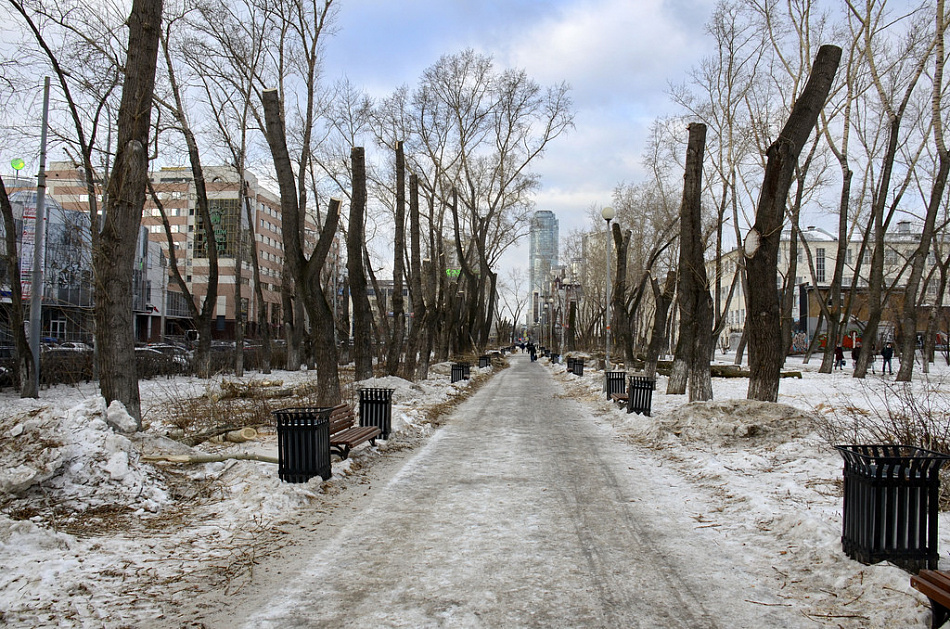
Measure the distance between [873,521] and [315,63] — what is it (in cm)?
2100

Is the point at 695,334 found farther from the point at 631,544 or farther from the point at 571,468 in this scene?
the point at 631,544

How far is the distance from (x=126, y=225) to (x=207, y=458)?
3.35 m

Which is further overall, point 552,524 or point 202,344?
→ point 202,344

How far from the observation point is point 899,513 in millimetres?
4461

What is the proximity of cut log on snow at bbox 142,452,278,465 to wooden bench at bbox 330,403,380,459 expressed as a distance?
32.3 inches

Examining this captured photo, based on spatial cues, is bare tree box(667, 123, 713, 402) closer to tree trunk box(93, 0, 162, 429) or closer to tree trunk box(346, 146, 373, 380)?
tree trunk box(346, 146, 373, 380)

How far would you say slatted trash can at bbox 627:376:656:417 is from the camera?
13641mm

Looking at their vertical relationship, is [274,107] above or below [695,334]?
above

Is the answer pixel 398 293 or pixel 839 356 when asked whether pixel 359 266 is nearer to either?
pixel 398 293

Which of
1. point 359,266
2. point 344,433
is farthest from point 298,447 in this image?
point 359,266

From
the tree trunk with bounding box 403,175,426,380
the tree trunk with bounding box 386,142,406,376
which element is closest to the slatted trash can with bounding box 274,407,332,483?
the tree trunk with bounding box 386,142,406,376

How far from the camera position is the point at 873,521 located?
14.8 feet

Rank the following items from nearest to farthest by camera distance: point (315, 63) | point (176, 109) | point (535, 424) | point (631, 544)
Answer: point (631, 544)
point (535, 424)
point (176, 109)
point (315, 63)

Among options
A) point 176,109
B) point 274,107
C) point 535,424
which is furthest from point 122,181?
point 176,109
